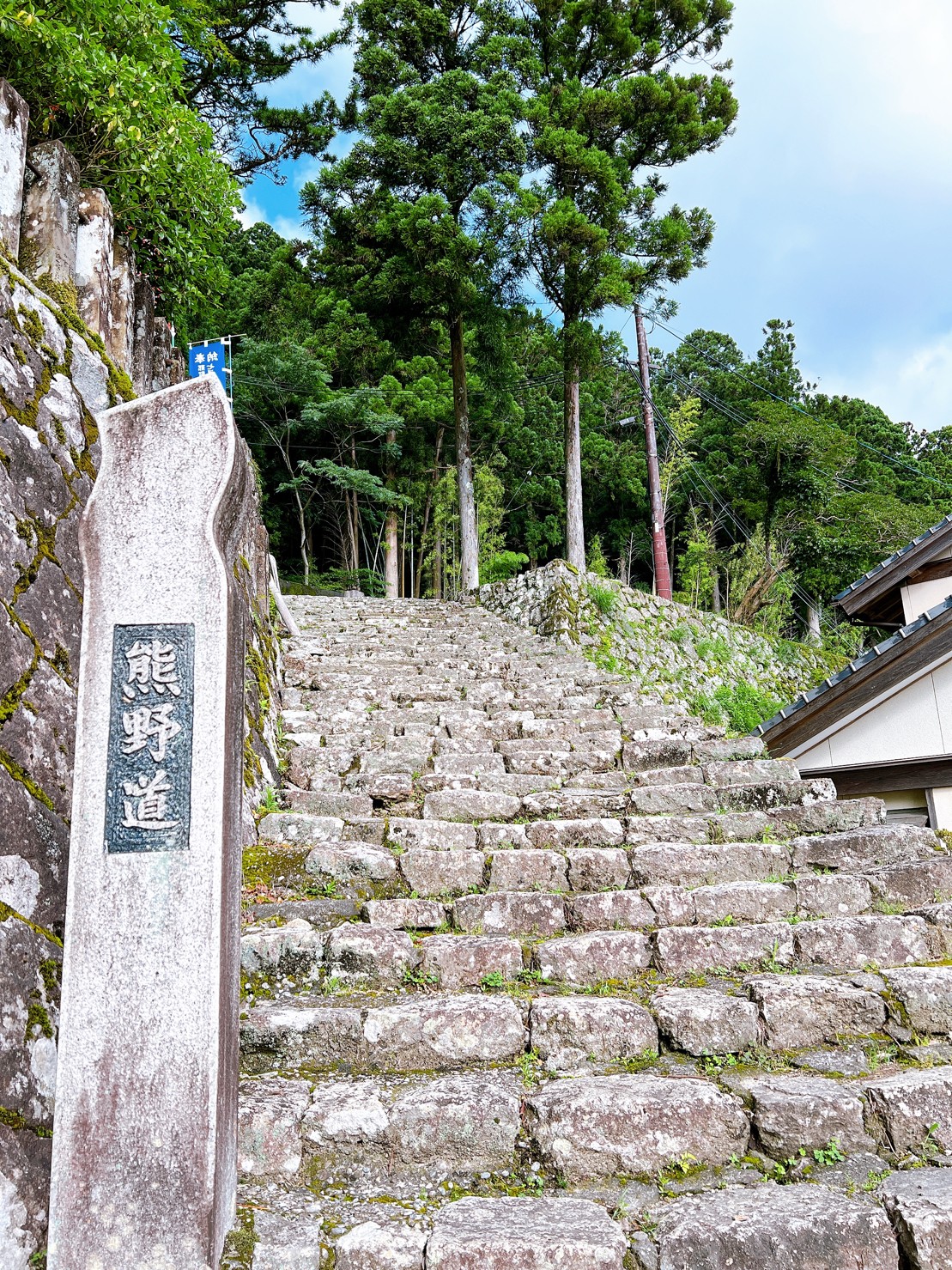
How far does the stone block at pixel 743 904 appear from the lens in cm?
358

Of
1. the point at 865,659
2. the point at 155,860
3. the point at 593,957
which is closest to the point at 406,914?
the point at 593,957

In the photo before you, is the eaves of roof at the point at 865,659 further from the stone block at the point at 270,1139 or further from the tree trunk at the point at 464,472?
the tree trunk at the point at 464,472

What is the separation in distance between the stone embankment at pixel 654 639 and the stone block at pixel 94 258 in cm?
690

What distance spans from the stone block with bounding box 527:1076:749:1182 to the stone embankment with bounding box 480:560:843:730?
23.9ft

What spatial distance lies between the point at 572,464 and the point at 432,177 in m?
6.26

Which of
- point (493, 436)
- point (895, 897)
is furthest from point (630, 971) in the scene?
point (493, 436)

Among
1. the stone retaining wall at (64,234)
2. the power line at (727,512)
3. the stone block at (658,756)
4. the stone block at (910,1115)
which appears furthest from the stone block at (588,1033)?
the power line at (727,512)

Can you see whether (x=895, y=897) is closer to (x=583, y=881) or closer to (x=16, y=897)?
(x=583, y=881)

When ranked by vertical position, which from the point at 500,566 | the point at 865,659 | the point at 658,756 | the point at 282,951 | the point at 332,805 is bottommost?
the point at 282,951

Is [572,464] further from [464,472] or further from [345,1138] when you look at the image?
[345,1138]

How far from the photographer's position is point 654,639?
12.7 metres

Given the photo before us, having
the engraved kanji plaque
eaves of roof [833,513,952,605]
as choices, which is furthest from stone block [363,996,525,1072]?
eaves of roof [833,513,952,605]

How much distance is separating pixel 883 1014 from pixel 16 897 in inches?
117

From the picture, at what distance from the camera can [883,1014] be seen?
2.96 metres
